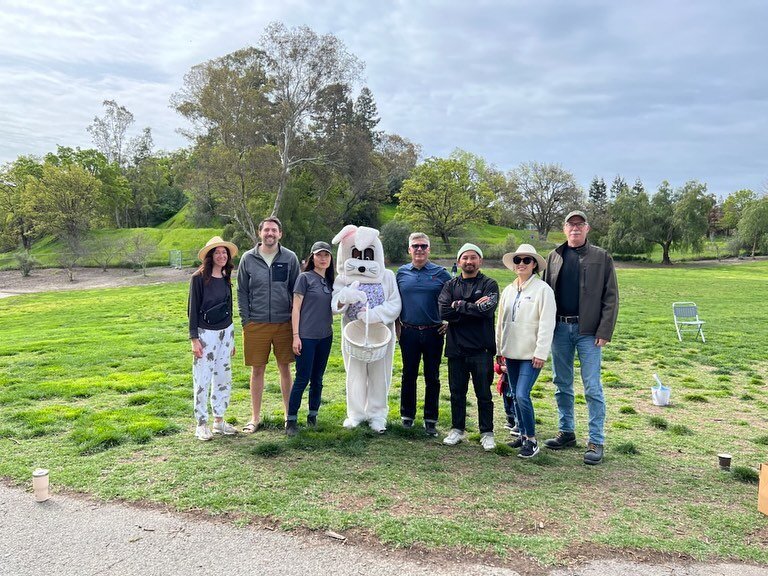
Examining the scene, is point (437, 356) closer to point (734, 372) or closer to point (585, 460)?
point (585, 460)

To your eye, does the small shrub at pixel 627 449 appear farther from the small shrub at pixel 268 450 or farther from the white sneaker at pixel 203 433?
the white sneaker at pixel 203 433

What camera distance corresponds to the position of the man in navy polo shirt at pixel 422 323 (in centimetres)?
538

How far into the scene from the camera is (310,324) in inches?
209

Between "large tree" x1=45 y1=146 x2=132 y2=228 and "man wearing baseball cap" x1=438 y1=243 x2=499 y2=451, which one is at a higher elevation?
"large tree" x1=45 y1=146 x2=132 y2=228

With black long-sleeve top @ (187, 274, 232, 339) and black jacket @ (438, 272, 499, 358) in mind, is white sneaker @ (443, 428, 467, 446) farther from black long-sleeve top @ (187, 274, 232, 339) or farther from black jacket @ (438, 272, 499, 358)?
black long-sleeve top @ (187, 274, 232, 339)

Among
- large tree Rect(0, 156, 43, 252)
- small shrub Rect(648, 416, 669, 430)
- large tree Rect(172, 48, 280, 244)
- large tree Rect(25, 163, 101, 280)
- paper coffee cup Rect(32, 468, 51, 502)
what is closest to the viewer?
paper coffee cup Rect(32, 468, 51, 502)

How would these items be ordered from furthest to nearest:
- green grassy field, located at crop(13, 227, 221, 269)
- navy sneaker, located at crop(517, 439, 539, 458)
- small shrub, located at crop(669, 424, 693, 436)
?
1. green grassy field, located at crop(13, 227, 221, 269)
2. small shrub, located at crop(669, 424, 693, 436)
3. navy sneaker, located at crop(517, 439, 539, 458)

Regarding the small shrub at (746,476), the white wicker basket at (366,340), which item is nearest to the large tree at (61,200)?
the white wicker basket at (366,340)

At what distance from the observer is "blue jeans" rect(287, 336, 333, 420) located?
5297 mm

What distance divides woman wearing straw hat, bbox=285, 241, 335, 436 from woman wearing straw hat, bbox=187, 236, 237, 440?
0.70 metres

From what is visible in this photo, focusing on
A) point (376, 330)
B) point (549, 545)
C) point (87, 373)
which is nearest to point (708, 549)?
point (549, 545)

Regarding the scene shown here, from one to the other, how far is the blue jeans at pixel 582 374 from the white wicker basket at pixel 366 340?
171 centimetres

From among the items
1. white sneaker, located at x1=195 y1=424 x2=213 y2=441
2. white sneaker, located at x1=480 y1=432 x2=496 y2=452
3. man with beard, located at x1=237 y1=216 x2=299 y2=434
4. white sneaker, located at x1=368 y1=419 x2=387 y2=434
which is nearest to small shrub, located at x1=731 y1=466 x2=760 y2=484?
white sneaker, located at x1=480 y1=432 x2=496 y2=452

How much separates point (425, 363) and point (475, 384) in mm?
585
